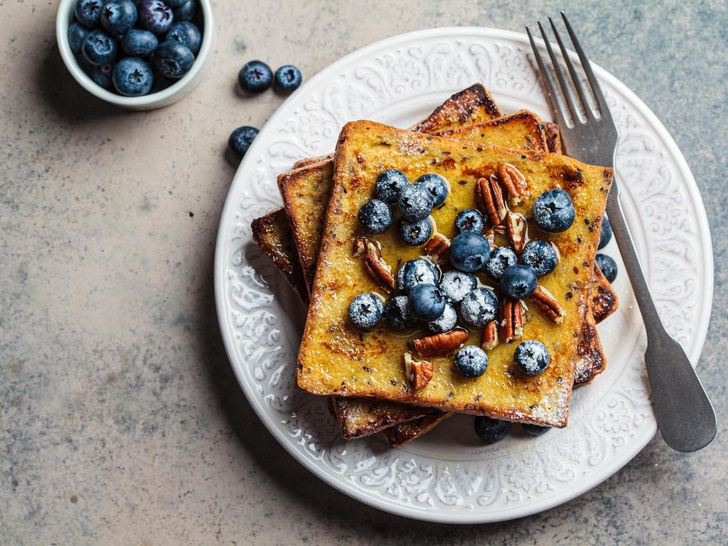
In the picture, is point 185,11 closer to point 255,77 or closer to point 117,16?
point 117,16

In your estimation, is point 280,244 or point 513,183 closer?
point 513,183

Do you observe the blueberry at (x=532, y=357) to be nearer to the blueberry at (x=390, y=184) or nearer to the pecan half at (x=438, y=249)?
the pecan half at (x=438, y=249)

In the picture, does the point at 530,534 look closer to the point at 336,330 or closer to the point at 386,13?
the point at 336,330

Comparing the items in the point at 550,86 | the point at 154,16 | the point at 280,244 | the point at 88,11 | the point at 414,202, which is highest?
the point at 550,86

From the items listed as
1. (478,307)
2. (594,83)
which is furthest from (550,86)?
(478,307)

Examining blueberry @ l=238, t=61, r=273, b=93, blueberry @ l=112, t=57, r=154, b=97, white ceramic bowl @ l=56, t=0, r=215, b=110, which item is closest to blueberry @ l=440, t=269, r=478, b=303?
blueberry @ l=238, t=61, r=273, b=93
